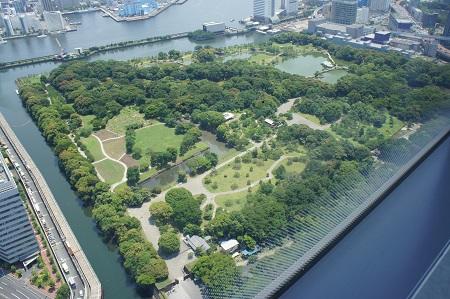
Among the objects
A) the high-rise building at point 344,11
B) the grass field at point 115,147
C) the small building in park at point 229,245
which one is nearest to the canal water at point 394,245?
the small building in park at point 229,245

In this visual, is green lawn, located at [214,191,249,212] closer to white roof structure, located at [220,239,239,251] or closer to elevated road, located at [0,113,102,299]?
white roof structure, located at [220,239,239,251]

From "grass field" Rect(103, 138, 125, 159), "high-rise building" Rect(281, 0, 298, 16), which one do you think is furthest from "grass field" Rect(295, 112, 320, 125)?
"high-rise building" Rect(281, 0, 298, 16)

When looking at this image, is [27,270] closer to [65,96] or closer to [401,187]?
[401,187]

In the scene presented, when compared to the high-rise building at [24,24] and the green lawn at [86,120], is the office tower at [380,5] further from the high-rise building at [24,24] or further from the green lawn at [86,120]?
the high-rise building at [24,24]

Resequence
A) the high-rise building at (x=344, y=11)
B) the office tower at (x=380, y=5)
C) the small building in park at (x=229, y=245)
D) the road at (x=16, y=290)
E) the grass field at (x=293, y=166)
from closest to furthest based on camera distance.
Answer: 1. the road at (x=16, y=290)
2. the small building in park at (x=229, y=245)
3. the grass field at (x=293, y=166)
4. the high-rise building at (x=344, y=11)
5. the office tower at (x=380, y=5)

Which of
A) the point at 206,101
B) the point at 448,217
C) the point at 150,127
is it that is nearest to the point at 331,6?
the point at 206,101

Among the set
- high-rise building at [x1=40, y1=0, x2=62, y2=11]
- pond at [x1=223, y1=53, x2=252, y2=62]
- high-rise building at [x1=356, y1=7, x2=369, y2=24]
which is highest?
high-rise building at [x1=40, y1=0, x2=62, y2=11]
